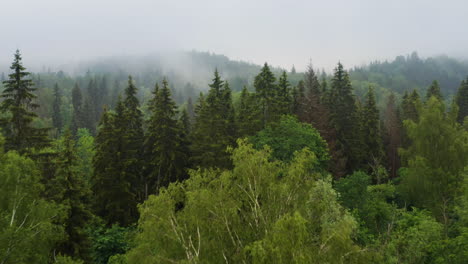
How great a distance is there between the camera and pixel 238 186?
1698 cm

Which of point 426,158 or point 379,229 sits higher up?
point 426,158

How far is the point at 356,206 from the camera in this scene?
92.0 ft

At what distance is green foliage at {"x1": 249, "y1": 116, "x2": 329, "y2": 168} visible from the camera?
96.2ft

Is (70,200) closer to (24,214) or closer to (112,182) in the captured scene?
(24,214)

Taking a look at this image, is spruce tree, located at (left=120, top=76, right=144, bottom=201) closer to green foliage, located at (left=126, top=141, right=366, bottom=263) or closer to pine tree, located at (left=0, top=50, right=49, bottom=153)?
pine tree, located at (left=0, top=50, right=49, bottom=153)

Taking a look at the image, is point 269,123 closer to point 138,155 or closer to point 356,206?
point 356,206

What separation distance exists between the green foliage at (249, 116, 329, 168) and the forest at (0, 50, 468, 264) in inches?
5.5

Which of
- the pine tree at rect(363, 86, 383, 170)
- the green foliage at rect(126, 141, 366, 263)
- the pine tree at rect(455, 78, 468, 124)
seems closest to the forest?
the green foliage at rect(126, 141, 366, 263)

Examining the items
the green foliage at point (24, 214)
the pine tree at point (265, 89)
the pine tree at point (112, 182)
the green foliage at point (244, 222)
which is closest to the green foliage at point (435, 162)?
the green foliage at point (244, 222)

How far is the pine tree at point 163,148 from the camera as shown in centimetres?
3241

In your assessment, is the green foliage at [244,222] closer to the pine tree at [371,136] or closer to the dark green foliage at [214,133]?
the dark green foliage at [214,133]

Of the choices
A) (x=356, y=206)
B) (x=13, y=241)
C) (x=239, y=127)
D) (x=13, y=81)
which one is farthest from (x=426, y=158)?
(x=13, y=81)

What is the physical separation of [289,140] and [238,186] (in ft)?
44.3

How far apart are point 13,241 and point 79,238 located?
627cm
